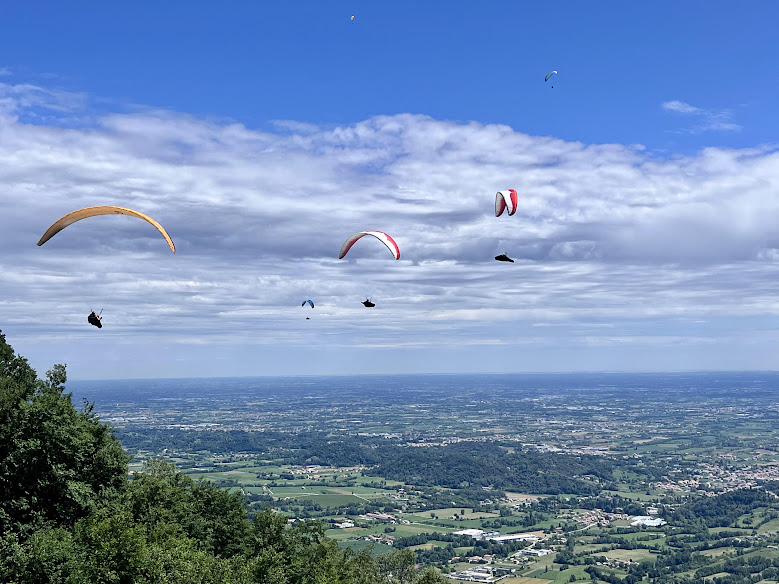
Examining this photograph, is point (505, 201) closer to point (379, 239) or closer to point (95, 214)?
point (379, 239)

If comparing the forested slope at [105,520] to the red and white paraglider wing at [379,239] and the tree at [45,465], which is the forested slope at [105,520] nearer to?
the tree at [45,465]

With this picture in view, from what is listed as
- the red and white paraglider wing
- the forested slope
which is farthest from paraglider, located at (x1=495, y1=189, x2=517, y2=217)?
the forested slope

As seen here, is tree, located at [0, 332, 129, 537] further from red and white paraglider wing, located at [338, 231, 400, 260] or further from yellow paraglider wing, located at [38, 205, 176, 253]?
red and white paraglider wing, located at [338, 231, 400, 260]

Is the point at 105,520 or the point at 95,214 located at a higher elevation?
the point at 95,214

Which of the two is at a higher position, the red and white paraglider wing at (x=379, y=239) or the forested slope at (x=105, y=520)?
the red and white paraglider wing at (x=379, y=239)

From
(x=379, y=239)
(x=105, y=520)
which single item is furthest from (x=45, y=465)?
(x=379, y=239)

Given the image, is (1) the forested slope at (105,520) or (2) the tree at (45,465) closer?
(1) the forested slope at (105,520)

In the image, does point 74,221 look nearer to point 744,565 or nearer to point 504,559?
point 504,559

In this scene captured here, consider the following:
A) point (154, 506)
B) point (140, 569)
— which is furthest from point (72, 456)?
point (140, 569)

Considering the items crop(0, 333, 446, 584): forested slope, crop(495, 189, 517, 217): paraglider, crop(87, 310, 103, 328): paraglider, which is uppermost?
crop(495, 189, 517, 217): paraglider

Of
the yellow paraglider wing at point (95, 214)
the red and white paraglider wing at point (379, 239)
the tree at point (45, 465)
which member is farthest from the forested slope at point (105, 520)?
the red and white paraglider wing at point (379, 239)
